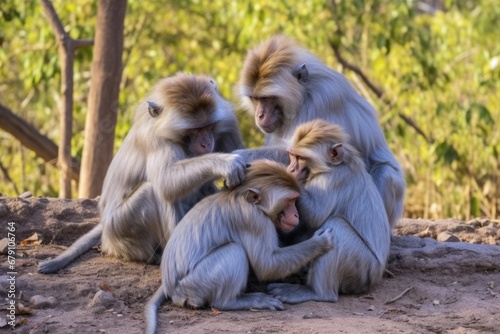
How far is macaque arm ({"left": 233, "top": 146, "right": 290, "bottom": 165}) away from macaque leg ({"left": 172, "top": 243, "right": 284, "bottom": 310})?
40.8 inches

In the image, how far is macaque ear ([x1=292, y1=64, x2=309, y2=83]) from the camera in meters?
6.84

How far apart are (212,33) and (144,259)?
7818 millimetres

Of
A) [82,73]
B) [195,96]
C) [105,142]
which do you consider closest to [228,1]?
[82,73]

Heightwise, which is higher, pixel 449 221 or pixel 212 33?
pixel 212 33

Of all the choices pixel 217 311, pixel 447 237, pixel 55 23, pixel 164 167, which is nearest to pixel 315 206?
pixel 217 311

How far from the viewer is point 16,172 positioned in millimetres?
13672

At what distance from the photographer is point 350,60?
14711mm

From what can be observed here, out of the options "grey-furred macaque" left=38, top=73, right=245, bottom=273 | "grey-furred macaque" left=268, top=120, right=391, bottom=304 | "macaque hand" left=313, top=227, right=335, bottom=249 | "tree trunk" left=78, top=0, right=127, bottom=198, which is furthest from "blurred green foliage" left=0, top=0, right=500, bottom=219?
"macaque hand" left=313, top=227, right=335, bottom=249

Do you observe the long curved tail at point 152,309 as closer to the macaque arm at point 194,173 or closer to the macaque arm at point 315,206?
the macaque arm at point 194,173

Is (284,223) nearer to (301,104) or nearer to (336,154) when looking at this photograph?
(336,154)

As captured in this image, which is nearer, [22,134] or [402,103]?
[22,134]

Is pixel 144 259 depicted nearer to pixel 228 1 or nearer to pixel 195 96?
pixel 195 96

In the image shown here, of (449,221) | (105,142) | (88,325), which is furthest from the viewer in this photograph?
(105,142)

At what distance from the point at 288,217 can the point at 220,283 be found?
0.64 metres
